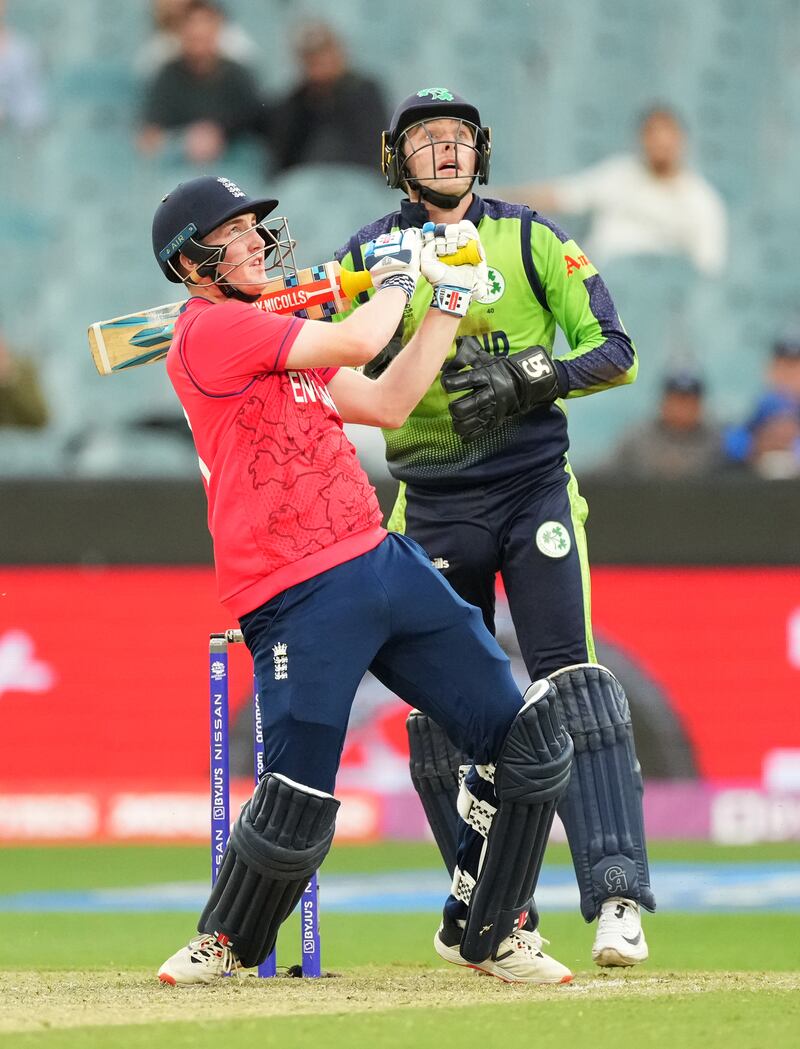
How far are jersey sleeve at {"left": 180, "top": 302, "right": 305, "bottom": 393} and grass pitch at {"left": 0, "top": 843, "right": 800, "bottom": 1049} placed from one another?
53.1 inches

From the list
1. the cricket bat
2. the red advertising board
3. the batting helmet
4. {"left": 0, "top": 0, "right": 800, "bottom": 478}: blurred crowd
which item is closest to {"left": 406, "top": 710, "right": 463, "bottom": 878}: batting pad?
the cricket bat

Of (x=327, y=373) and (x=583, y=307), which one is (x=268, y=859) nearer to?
(x=327, y=373)

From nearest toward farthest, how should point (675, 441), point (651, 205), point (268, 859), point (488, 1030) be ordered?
point (488, 1030) < point (268, 859) < point (675, 441) < point (651, 205)

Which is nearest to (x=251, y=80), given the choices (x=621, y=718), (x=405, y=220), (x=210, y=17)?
(x=210, y=17)

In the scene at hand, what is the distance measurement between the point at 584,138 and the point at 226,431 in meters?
6.47

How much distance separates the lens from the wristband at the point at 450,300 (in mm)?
3979

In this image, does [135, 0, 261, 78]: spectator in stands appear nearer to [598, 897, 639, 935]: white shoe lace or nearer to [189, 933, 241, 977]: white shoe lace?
[598, 897, 639, 935]: white shoe lace

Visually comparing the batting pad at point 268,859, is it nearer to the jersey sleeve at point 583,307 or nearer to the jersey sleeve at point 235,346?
the jersey sleeve at point 235,346

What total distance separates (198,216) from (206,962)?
5.60 ft

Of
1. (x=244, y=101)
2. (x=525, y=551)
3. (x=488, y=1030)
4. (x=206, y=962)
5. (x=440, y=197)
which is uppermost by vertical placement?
(x=244, y=101)

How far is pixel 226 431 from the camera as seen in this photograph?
3.91 m

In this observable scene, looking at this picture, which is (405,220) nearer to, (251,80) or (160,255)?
(160,255)

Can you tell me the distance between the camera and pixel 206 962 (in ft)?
13.2

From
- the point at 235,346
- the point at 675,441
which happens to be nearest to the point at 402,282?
the point at 235,346
